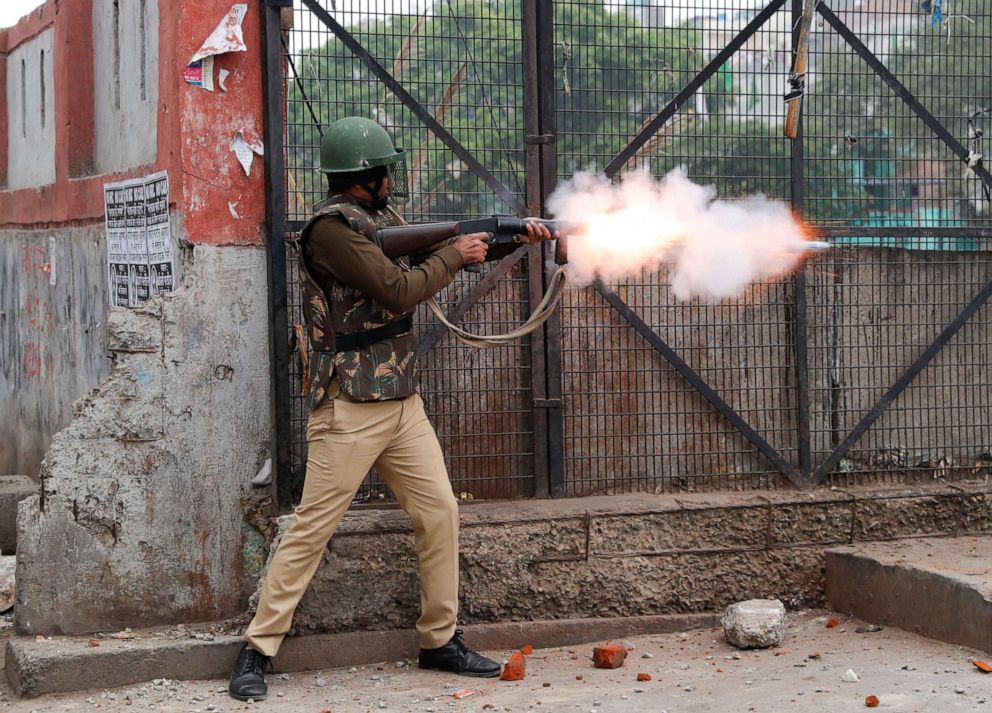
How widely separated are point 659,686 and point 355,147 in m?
2.53

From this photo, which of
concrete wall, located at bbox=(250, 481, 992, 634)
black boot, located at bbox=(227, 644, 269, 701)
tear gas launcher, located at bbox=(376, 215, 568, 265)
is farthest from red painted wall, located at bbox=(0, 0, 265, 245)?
black boot, located at bbox=(227, 644, 269, 701)

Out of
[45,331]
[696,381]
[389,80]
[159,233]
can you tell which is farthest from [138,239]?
[696,381]

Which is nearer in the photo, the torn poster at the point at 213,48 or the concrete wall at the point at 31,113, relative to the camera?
the torn poster at the point at 213,48

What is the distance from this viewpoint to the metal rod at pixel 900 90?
21.0 ft

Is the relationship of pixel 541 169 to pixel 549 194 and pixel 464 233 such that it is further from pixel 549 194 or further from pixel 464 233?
pixel 464 233

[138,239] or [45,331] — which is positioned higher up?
[138,239]

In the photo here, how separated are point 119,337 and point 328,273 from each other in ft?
3.71

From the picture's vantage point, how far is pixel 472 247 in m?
5.34

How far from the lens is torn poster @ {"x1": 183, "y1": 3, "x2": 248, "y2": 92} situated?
222 inches

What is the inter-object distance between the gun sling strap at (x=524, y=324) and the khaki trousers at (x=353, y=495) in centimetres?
52

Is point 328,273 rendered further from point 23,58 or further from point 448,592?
point 23,58

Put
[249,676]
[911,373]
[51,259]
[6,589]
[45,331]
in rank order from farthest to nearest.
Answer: [45,331], [51,259], [6,589], [911,373], [249,676]

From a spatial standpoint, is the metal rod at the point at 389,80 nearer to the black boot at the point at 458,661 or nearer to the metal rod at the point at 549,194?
the metal rod at the point at 549,194

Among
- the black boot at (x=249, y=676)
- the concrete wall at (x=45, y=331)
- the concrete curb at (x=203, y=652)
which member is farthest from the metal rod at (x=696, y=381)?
the concrete wall at (x=45, y=331)
